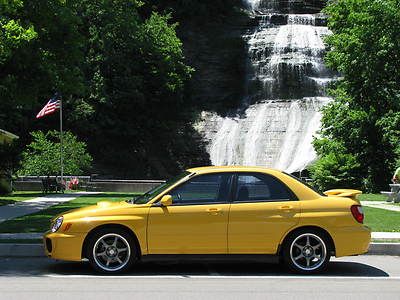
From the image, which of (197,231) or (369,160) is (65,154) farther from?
(197,231)

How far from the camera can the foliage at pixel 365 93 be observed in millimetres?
33625

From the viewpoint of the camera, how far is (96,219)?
8914 millimetres

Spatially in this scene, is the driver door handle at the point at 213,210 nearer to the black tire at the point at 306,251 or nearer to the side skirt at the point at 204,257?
the side skirt at the point at 204,257

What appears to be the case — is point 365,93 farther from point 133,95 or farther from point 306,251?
point 306,251

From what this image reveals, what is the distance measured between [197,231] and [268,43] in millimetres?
43855

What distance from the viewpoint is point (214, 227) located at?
352 inches

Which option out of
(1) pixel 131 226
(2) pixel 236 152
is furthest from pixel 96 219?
(2) pixel 236 152

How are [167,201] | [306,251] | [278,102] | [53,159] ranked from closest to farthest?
[167,201] < [306,251] < [53,159] < [278,102]

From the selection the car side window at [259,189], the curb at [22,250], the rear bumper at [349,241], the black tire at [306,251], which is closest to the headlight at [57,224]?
the curb at [22,250]

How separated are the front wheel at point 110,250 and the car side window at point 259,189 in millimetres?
1703

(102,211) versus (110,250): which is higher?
(102,211)

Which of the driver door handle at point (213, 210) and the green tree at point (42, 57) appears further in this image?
the green tree at point (42, 57)

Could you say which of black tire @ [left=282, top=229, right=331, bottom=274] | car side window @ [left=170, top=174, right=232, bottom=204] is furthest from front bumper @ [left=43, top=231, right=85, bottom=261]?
black tire @ [left=282, top=229, right=331, bottom=274]

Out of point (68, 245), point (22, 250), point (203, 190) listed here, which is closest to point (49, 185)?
point (22, 250)
